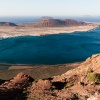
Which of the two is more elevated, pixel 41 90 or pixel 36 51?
pixel 41 90

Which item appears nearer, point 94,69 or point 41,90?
point 41,90

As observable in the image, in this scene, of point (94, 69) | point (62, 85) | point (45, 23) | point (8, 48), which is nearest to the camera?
point (62, 85)

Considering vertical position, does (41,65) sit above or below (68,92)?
below

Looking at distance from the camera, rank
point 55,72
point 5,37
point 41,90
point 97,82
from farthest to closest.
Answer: point 5,37
point 55,72
point 97,82
point 41,90

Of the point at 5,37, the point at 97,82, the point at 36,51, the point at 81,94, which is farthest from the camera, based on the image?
the point at 5,37

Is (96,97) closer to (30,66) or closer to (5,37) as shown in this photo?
(30,66)

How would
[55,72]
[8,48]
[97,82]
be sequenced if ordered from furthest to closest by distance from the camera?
[8,48] < [55,72] < [97,82]

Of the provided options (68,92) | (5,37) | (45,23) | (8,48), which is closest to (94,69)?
(68,92)

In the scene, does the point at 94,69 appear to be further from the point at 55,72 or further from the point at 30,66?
the point at 30,66

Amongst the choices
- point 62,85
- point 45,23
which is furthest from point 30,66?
point 45,23
